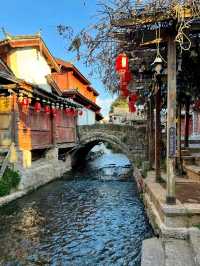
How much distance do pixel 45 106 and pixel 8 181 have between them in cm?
697

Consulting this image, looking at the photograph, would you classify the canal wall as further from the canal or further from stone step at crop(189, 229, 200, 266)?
stone step at crop(189, 229, 200, 266)

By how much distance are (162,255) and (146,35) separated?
4526 mm

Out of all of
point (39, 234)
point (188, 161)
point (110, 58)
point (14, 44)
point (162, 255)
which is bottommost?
point (39, 234)

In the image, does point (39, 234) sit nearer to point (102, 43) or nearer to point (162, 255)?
point (162, 255)

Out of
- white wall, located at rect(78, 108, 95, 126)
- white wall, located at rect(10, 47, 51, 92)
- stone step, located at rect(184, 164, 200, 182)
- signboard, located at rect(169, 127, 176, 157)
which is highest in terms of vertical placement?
white wall, located at rect(10, 47, 51, 92)

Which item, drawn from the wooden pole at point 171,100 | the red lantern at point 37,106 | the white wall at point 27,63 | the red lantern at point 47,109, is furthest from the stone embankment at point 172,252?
the white wall at point 27,63

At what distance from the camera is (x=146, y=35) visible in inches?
311

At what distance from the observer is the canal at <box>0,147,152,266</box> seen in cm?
798

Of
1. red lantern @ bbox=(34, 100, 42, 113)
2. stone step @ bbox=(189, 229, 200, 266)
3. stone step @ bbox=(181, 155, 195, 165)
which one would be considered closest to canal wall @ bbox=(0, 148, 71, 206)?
red lantern @ bbox=(34, 100, 42, 113)

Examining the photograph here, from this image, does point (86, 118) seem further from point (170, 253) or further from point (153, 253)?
point (170, 253)

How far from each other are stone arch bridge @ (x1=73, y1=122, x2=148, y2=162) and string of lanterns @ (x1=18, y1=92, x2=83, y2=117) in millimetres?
1960

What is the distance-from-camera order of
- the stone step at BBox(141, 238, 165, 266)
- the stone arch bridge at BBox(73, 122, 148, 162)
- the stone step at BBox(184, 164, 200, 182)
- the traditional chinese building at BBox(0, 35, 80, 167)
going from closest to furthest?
the stone step at BBox(141, 238, 165, 266), the stone step at BBox(184, 164, 200, 182), the traditional chinese building at BBox(0, 35, 80, 167), the stone arch bridge at BBox(73, 122, 148, 162)

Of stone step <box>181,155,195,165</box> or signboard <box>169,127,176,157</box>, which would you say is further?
stone step <box>181,155,195,165</box>

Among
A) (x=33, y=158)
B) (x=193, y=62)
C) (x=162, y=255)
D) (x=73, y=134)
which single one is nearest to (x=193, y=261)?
(x=162, y=255)
